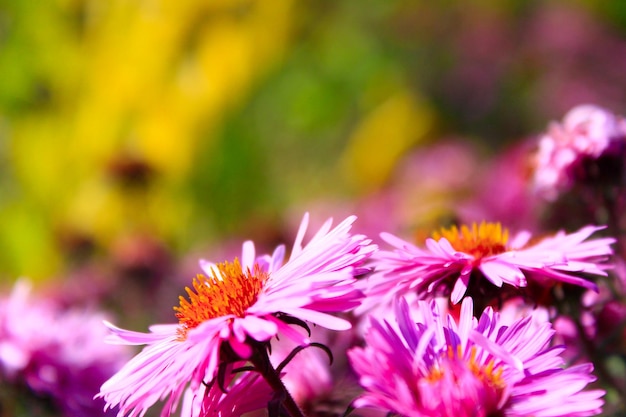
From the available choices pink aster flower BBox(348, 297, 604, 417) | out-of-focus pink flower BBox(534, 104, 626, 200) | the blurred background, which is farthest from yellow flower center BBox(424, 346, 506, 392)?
the blurred background

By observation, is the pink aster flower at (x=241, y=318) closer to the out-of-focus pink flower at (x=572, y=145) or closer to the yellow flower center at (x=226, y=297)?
the yellow flower center at (x=226, y=297)

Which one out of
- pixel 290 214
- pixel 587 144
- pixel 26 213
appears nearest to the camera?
pixel 587 144

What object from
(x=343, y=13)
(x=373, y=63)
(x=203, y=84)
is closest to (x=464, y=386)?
(x=203, y=84)

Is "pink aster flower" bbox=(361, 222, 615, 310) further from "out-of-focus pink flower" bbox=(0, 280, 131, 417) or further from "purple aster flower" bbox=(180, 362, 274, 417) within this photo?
"out-of-focus pink flower" bbox=(0, 280, 131, 417)

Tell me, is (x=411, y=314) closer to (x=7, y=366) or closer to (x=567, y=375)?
(x=567, y=375)

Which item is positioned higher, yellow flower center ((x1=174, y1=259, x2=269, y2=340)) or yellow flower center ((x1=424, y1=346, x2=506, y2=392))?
yellow flower center ((x1=174, y1=259, x2=269, y2=340))

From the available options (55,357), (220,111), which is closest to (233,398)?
(55,357)

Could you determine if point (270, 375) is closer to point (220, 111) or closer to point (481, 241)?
point (481, 241)
